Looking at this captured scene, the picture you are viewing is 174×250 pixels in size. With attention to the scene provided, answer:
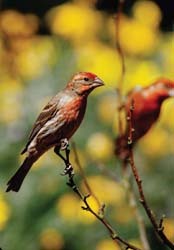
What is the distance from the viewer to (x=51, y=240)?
218 inches

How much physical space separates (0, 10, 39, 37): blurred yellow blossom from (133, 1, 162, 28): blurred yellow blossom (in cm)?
90

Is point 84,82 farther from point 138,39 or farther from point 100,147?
point 138,39

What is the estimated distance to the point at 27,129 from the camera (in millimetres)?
6285

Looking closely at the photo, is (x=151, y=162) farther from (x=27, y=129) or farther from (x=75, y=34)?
(x=75, y=34)

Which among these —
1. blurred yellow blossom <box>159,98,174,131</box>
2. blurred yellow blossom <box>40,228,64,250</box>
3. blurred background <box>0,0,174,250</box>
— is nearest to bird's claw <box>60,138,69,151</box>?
blurred background <box>0,0,174,250</box>

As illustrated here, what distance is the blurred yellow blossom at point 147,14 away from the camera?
745 centimetres

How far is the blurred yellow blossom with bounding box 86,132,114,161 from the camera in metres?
6.01

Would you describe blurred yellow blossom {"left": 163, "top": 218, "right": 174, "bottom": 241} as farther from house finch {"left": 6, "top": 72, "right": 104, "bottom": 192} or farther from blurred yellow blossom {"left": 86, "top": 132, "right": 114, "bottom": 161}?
house finch {"left": 6, "top": 72, "right": 104, "bottom": 192}

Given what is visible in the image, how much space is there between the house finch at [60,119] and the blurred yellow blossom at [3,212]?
2.41 metres

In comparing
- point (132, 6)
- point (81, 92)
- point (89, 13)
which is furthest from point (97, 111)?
point (81, 92)

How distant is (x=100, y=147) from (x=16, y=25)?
81.1 inches

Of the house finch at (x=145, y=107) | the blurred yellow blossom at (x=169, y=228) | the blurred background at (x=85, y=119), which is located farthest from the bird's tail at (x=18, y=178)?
the blurred yellow blossom at (x=169, y=228)

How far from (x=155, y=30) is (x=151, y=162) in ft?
5.62

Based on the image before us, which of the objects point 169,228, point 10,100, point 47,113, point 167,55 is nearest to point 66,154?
point 47,113
